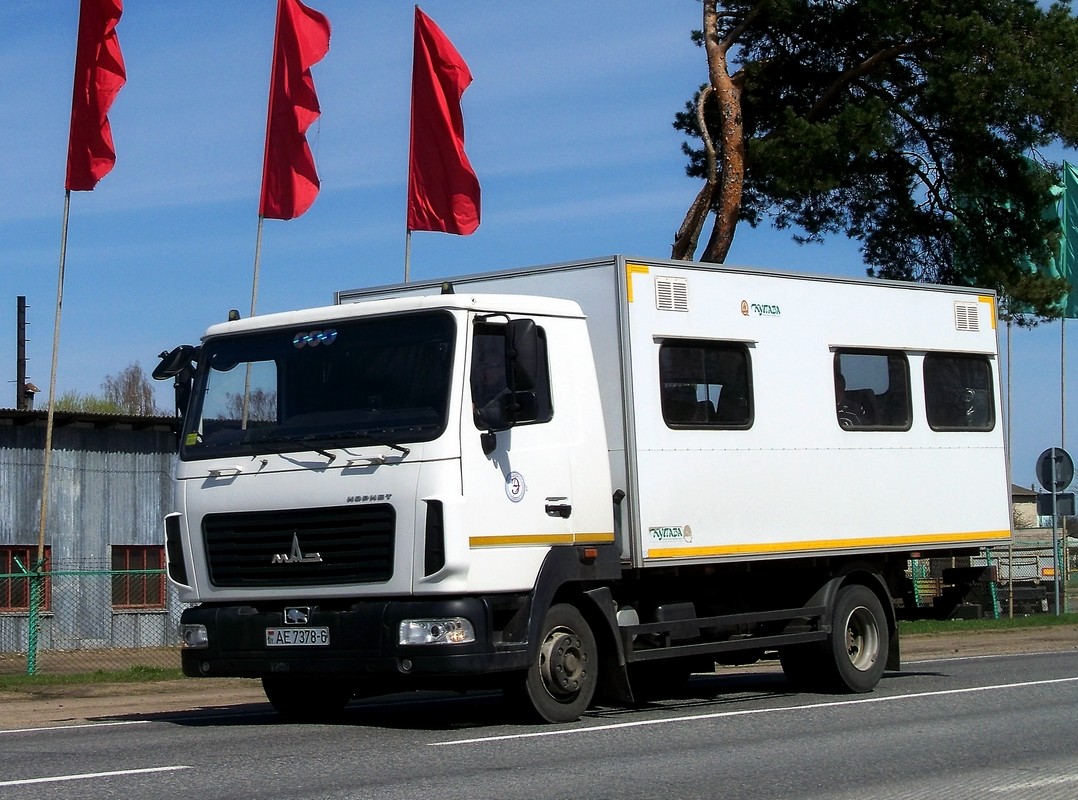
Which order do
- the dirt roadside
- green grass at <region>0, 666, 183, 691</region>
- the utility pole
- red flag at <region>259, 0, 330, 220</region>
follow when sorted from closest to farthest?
the dirt roadside
green grass at <region>0, 666, 183, 691</region>
red flag at <region>259, 0, 330, 220</region>
the utility pole

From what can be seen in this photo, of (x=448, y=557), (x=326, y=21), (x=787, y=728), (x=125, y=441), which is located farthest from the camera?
(x=125, y=441)

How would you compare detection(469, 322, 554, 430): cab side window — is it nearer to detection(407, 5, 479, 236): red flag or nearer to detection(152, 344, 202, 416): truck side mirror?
detection(152, 344, 202, 416): truck side mirror

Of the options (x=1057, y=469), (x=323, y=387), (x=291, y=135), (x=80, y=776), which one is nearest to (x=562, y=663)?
(x=323, y=387)

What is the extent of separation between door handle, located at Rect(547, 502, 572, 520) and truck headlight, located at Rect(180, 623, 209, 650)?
2.51 metres

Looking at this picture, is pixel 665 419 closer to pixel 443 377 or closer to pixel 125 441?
pixel 443 377

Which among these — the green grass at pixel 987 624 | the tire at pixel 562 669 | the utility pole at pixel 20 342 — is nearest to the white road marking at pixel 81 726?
the tire at pixel 562 669

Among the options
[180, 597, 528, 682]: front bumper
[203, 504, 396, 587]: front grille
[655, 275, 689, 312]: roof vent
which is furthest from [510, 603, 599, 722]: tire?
[655, 275, 689, 312]: roof vent

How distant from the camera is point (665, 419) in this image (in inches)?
479

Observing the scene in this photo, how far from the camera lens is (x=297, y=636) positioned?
10891 mm

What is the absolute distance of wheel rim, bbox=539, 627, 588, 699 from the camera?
11156mm

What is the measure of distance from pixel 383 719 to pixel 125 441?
21.8 meters

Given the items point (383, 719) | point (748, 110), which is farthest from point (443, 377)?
point (748, 110)

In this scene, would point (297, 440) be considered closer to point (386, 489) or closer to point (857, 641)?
point (386, 489)

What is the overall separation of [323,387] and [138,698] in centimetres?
709
